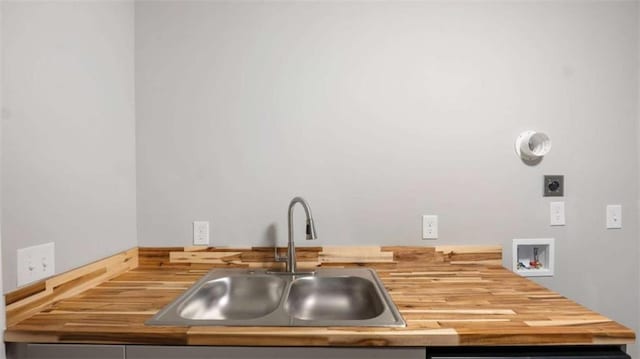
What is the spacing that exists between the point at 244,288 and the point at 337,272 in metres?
0.41

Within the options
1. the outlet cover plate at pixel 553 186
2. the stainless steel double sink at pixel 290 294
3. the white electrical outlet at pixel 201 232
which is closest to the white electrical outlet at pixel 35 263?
the stainless steel double sink at pixel 290 294

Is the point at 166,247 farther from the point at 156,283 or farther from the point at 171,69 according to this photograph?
the point at 171,69

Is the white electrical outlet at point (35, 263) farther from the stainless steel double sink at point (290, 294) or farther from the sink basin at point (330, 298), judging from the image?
the sink basin at point (330, 298)

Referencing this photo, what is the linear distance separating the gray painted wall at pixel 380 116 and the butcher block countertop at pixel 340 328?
83mm

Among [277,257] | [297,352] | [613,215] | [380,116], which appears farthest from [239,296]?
[613,215]

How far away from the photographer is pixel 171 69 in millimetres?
1572

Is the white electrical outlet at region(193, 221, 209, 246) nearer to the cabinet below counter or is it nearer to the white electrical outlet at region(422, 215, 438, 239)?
the cabinet below counter

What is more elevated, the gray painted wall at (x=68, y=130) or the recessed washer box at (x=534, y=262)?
the gray painted wall at (x=68, y=130)

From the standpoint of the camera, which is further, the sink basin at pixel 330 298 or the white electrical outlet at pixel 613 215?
the white electrical outlet at pixel 613 215

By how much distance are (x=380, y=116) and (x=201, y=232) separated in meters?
1.00


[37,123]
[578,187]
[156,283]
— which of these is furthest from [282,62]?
[578,187]

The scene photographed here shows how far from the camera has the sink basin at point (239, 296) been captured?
1.34m

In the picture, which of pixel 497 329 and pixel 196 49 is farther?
pixel 196 49

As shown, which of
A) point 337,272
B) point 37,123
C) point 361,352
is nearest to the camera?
point 361,352
